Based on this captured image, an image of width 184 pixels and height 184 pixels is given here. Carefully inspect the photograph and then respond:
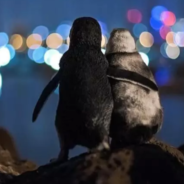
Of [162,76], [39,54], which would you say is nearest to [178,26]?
[162,76]

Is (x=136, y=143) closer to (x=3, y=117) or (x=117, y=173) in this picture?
(x=117, y=173)

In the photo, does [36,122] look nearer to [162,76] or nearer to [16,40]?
[162,76]

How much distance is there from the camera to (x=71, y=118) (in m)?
0.57

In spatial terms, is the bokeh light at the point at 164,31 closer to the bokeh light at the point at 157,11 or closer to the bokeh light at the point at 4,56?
the bokeh light at the point at 157,11

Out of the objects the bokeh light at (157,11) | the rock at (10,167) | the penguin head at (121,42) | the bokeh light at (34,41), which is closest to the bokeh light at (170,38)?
the bokeh light at (157,11)

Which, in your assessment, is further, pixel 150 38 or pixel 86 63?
pixel 150 38

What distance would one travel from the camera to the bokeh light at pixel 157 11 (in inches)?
105

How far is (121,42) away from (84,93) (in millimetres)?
86

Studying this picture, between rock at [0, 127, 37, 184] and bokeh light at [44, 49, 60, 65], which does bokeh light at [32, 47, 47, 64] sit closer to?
bokeh light at [44, 49, 60, 65]

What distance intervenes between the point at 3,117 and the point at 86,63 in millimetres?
1465

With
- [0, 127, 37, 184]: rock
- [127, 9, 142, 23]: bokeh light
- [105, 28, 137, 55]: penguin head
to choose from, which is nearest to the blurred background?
[127, 9, 142, 23]: bokeh light

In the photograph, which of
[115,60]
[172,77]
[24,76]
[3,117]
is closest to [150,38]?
[172,77]

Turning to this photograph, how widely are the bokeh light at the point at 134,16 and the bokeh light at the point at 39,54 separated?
1.39 feet

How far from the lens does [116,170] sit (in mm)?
538
